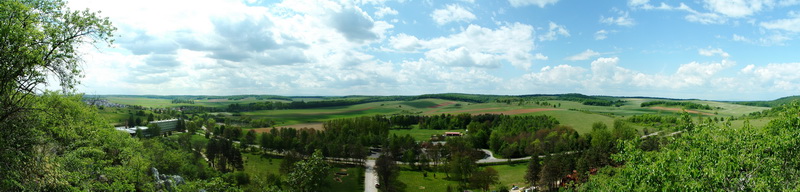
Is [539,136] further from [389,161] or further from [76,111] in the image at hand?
[76,111]

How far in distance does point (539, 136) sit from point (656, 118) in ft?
121

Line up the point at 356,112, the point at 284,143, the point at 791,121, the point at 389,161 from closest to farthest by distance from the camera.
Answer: the point at 791,121 → the point at 389,161 → the point at 284,143 → the point at 356,112

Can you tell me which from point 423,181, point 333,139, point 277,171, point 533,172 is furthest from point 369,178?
point 333,139

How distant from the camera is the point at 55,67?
13.4 metres

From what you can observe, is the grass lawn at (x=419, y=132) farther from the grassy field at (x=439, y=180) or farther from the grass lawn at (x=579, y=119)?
the grassy field at (x=439, y=180)

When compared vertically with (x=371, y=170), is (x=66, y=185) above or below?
above

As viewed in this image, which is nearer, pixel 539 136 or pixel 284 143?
pixel 284 143

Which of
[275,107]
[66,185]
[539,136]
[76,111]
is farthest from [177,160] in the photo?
[275,107]

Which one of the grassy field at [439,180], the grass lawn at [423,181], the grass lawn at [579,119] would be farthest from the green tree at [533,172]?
the grass lawn at [579,119]

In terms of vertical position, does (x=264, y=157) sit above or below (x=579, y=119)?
below

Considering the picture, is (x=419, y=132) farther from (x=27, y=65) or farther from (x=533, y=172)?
(x=27, y=65)

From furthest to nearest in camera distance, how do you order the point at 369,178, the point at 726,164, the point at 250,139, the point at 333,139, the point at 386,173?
the point at 333,139 → the point at 250,139 → the point at 369,178 → the point at 386,173 → the point at 726,164

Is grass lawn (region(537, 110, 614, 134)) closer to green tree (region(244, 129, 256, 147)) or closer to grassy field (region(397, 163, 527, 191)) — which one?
grassy field (region(397, 163, 527, 191))

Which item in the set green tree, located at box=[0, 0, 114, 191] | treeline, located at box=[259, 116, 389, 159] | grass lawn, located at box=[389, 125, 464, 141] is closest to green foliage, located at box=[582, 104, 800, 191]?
green tree, located at box=[0, 0, 114, 191]
